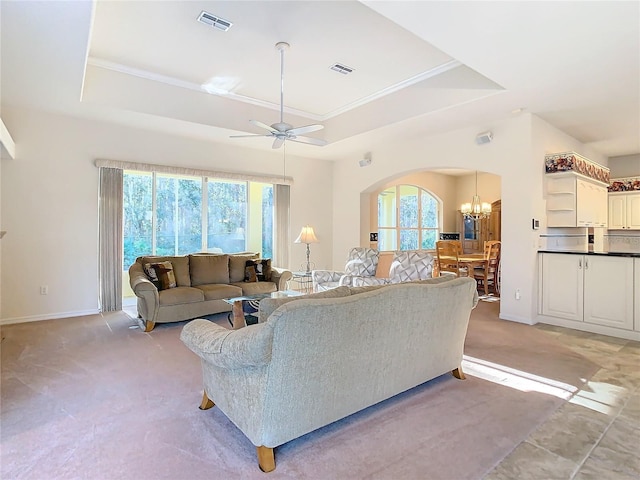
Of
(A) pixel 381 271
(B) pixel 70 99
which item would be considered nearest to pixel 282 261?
(A) pixel 381 271

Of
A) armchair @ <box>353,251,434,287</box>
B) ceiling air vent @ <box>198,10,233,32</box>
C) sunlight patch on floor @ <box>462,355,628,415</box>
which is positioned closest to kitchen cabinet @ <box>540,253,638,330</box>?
armchair @ <box>353,251,434,287</box>

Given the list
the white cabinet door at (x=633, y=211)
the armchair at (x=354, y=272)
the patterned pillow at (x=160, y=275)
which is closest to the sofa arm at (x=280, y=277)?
the armchair at (x=354, y=272)

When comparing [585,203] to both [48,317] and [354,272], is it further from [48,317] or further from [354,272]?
[48,317]

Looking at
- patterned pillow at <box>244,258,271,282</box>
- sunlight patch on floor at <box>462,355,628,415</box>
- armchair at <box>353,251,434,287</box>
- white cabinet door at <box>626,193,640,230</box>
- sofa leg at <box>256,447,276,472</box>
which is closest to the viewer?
sofa leg at <box>256,447,276,472</box>

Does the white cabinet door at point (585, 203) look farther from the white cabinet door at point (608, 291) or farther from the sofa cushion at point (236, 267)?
the sofa cushion at point (236, 267)

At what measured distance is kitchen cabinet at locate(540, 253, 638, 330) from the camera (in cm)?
418

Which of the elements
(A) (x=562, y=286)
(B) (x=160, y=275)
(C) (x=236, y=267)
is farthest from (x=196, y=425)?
(A) (x=562, y=286)

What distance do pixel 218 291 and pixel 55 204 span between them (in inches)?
101

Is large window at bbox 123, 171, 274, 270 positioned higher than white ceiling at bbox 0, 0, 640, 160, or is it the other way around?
white ceiling at bbox 0, 0, 640, 160

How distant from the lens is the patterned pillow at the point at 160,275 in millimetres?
4707

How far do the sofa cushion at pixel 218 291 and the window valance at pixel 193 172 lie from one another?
2.01m

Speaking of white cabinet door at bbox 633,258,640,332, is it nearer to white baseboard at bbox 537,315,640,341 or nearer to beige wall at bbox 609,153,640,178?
white baseboard at bbox 537,315,640,341

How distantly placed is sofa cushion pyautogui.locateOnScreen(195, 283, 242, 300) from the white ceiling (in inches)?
90.8

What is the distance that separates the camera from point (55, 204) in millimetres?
4922
